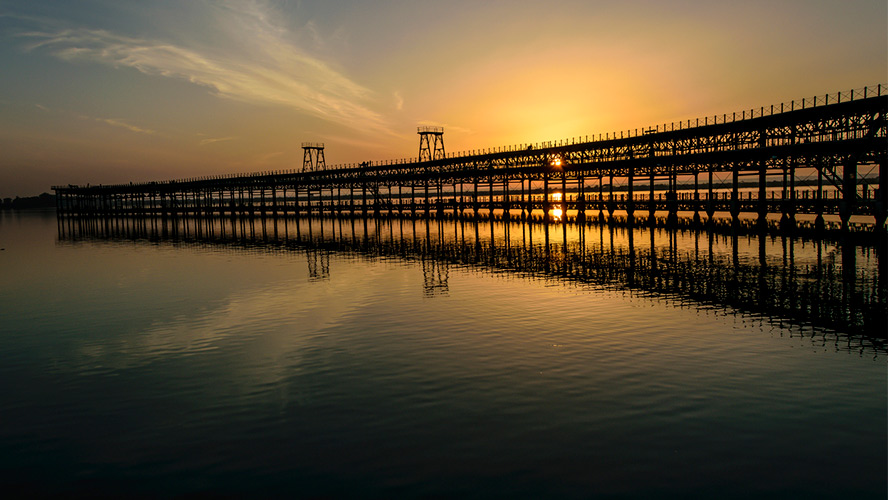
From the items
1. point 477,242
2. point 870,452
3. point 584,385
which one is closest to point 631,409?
point 584,385

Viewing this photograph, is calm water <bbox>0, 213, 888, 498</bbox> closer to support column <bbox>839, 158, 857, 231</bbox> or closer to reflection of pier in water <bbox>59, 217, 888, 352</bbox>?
reflection of pier in water <bbox>59, 217, 888, 352</bbox>

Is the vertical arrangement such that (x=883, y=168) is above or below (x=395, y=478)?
above

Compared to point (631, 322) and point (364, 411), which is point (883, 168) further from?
point (364, 411)

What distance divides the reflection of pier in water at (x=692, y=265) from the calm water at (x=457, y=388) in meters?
0.31

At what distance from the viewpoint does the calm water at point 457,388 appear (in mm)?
10289

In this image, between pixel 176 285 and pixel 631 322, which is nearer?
pixel 631 322

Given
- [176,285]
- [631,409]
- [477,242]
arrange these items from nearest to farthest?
[631,409] < [176,285] < [477,242]

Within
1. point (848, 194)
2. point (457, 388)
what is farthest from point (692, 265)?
point (848, 194)

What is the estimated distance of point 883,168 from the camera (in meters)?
49.1

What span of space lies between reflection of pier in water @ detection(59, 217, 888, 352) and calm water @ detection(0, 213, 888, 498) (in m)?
0.31

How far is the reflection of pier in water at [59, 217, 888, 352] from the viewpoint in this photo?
23.8 m

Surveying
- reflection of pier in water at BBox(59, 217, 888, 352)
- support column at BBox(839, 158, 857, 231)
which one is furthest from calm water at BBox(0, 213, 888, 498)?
support column at BBox(839, 158, 857, 231)

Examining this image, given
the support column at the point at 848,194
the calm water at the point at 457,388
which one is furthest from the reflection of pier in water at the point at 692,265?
the support column at the point at 848,194

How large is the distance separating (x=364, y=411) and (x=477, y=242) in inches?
1835
